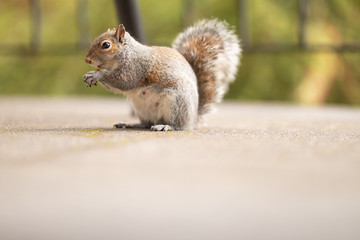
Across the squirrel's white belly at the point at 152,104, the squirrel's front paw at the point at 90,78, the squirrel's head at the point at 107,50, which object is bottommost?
the squirrel's white belly at the point at 152,104

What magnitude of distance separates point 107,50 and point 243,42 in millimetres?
3161

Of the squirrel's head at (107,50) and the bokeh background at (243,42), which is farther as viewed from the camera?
the bokeh background at (243,42)

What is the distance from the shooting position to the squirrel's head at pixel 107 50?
1.62 meters

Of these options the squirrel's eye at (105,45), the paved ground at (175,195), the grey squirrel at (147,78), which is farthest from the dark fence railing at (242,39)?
the paved ground at (175,195)

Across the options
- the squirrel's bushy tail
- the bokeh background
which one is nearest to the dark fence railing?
the bokeh background

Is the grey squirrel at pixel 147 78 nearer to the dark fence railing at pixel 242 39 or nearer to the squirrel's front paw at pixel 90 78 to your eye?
the squirrel's front paw at pixel 90 78

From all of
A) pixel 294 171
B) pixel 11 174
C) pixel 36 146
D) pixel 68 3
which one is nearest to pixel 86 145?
pixel 36 146

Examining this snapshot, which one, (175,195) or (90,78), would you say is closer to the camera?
(175,195)

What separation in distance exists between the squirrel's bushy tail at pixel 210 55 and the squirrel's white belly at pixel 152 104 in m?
0.28

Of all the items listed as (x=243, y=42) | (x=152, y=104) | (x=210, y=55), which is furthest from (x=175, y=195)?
(x=243, y=42)

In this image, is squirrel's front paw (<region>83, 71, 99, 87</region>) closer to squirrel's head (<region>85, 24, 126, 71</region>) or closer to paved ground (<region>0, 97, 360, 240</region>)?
squirrel's head (<region>85, 24, 126, 71</region>)

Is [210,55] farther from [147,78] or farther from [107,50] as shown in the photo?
[107,50]

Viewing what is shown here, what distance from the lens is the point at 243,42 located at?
459cm

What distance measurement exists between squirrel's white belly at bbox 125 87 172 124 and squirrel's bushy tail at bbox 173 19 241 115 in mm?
278
